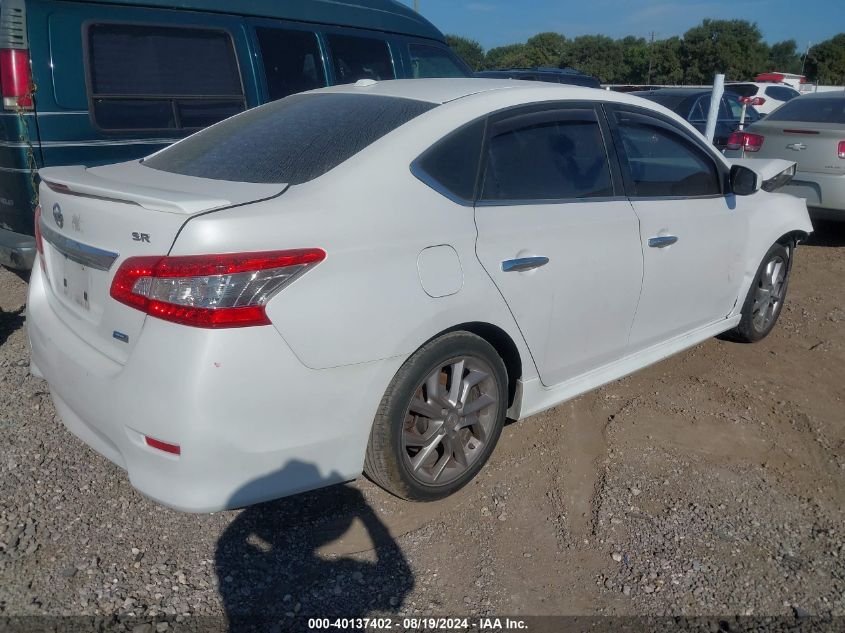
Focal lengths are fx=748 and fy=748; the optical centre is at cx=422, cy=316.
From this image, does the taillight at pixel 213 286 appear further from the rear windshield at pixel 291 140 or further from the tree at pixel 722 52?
the tree at pixel 722 52

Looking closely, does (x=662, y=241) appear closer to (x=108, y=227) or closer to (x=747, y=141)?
(x=108, y=227)

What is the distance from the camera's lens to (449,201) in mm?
2791

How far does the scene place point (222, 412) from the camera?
2.26 meters

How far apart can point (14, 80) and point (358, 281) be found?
291 centimetres

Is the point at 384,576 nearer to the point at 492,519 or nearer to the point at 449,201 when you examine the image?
the point at 492,519

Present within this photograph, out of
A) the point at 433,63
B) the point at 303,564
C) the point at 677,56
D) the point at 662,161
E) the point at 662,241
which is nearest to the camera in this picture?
the point at 303,564

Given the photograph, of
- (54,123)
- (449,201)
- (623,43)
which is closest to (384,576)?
(449,201)

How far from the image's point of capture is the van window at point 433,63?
6.60 m

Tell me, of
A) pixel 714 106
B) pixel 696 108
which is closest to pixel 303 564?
pixel 714 106

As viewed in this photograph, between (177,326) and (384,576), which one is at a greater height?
(177,326)

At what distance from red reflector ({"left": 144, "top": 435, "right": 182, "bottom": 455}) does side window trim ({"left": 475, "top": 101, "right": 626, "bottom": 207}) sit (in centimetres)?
140

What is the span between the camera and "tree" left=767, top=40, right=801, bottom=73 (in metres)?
71.4

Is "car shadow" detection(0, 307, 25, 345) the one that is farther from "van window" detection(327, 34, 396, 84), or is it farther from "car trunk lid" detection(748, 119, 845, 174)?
"car trunk lid" detection(748, 119, 845, 174)

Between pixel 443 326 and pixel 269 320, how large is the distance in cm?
69
